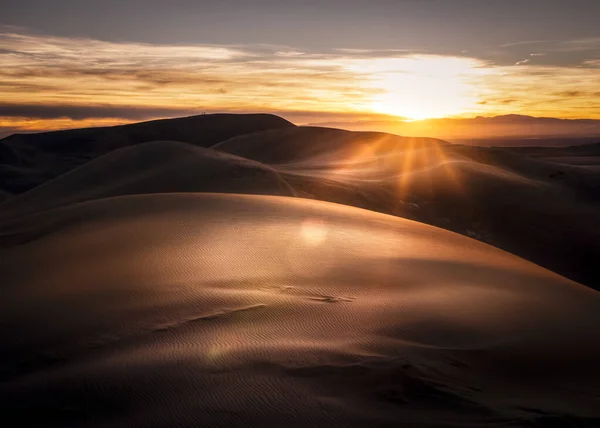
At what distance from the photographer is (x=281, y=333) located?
302cm

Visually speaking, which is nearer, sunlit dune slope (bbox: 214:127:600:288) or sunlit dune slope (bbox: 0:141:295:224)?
sunlit dune slope (bbox: 0:141:295:224)

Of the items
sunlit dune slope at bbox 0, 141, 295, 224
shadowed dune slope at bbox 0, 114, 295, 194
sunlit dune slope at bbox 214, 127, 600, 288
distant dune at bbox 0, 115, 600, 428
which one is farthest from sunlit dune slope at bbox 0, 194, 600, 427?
shadowed dune slope at bbox 0, 114, 295, 194

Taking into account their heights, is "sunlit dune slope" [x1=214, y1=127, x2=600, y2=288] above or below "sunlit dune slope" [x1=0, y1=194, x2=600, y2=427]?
below

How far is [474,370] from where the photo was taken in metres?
2.77

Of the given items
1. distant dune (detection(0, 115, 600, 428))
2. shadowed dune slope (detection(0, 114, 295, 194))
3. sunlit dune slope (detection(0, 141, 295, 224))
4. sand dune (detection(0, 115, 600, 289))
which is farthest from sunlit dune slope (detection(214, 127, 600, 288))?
shadowed dune slope (detection(0, 114, 295, 194))

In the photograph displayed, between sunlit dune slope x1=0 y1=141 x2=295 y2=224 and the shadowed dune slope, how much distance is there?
98.6 ft

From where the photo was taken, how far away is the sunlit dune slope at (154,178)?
10.8m

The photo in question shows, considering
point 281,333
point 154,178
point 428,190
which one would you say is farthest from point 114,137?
point 281,333

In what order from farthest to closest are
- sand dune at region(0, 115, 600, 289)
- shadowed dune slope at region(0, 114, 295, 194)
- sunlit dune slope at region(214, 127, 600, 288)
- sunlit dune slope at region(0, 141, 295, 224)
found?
shadowed dune slope at region(0, 114, 295, 194)
sunlit dune slope at region(214, 127, 600, 288)
sand dune at region(0, 115, 600, 289)
sunlit dune slope at region(0, 141, 295, 224)

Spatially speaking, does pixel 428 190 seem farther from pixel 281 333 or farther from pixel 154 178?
pixel 281 333

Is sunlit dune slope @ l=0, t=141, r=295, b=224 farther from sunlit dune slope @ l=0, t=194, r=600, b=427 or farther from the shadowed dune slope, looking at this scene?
the shadowed dune slope

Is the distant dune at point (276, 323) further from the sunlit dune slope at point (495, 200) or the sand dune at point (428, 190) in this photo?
the sunlit dune slope at point (495, 200)

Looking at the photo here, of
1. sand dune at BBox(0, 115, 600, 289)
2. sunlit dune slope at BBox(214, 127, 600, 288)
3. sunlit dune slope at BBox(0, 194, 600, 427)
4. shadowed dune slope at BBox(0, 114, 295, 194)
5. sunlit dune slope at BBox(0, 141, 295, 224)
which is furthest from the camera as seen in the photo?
shadowed dune slope at BBox(0, 114, 295, 194)

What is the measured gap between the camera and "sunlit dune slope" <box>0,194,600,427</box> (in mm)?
2287
